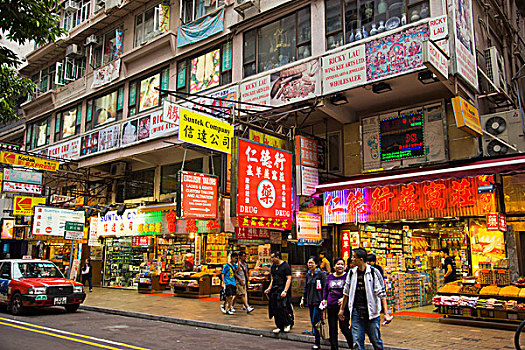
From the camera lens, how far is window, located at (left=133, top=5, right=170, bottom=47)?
21264 millimetres

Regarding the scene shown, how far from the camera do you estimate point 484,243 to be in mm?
13227

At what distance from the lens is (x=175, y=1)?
835 inches

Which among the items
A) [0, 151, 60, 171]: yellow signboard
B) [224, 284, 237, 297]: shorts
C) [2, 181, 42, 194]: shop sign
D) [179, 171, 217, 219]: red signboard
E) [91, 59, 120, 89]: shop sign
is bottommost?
[224, 284, 237, 297]: shorts

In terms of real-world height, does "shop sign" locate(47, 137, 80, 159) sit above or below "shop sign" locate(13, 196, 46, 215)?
above

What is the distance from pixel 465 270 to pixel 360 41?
333 inches

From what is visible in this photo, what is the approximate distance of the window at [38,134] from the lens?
28.4 m

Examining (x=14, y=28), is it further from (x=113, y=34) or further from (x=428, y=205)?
(x=113, y=34)

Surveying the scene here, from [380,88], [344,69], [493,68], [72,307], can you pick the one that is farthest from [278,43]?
[72,307]

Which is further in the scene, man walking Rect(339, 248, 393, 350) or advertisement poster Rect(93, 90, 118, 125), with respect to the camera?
advertisement poster Rect(93, 90, 118, 125)

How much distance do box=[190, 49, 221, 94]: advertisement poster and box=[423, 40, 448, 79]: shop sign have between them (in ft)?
32.2

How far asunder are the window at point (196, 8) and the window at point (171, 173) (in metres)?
6.78

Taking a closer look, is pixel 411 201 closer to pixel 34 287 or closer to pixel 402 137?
pixel 402 137

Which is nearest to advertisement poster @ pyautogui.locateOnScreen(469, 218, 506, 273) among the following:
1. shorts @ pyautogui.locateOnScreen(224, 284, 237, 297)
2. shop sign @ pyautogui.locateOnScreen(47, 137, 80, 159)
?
shorts @ pyautogui.locateOnScreen(224, 284, 237, 297)

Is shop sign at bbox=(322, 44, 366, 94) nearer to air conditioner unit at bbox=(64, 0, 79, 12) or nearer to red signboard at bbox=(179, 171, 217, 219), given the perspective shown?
red signboard at bbox=(179, 171, 217, 219)
